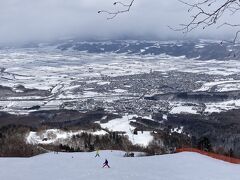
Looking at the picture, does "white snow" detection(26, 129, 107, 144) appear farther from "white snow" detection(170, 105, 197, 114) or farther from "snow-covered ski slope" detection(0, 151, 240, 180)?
"white snow" detection(170, 105, 197, 114)

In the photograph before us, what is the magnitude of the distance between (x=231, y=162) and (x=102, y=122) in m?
88.8

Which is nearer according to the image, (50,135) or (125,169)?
(125,169)

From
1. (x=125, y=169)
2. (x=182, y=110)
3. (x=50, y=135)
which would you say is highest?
(x=125, y=169)

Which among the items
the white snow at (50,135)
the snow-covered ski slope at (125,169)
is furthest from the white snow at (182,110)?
the snow-covered ski slope at (125,169)

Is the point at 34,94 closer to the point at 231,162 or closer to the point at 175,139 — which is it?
the point at 175,139

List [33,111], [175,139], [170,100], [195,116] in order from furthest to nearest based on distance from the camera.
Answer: [170,100], [33,111], [195,116], [175,139]

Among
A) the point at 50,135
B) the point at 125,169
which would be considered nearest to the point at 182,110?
the point at 50,135

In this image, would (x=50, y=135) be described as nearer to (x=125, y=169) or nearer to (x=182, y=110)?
(x=125, y=169)

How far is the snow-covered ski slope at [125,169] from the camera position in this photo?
22359 mm

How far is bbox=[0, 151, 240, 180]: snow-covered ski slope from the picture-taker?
22359mm

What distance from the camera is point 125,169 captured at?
2477 centimetres

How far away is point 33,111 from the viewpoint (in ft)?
458

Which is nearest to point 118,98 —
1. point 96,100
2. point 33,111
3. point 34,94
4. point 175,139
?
point 96,100

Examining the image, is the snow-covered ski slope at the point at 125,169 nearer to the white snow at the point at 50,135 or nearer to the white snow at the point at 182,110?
the white snow at the point at 50,135
